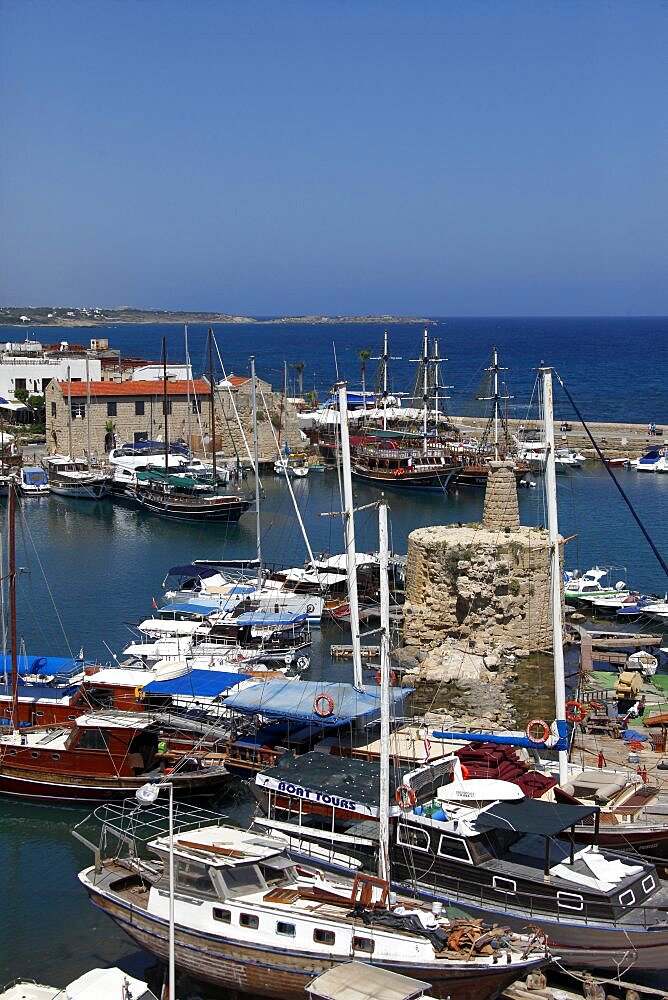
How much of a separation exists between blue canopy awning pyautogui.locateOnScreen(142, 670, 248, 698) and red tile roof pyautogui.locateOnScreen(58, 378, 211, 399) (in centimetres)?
4455

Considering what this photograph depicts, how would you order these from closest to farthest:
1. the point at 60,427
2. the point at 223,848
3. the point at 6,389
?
the point at 223,848 → the point at 60,427 → the point at 6,389

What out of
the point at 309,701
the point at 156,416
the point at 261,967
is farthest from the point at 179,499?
the point at 261,967

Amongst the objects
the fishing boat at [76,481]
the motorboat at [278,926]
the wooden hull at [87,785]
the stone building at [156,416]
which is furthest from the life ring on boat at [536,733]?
the stone building at [156,416]

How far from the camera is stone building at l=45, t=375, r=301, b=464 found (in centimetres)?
7156

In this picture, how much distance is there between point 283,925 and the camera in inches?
664

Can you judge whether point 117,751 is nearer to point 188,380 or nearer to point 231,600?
point 231,600

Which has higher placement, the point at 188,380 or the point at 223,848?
the point at 188,380

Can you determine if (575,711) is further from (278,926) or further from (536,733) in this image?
(278,926)

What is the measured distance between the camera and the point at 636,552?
161ft

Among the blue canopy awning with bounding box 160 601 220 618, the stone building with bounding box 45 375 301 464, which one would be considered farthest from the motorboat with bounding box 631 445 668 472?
the blue canopy awning with bounding box 160 601 220 618

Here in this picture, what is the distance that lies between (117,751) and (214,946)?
26.9 ft

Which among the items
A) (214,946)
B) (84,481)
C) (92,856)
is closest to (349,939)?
(214,946)

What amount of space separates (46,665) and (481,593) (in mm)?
10790

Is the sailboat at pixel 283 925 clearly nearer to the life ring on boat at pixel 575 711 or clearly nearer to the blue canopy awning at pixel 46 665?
the life ring on boat at pixel 575 711
